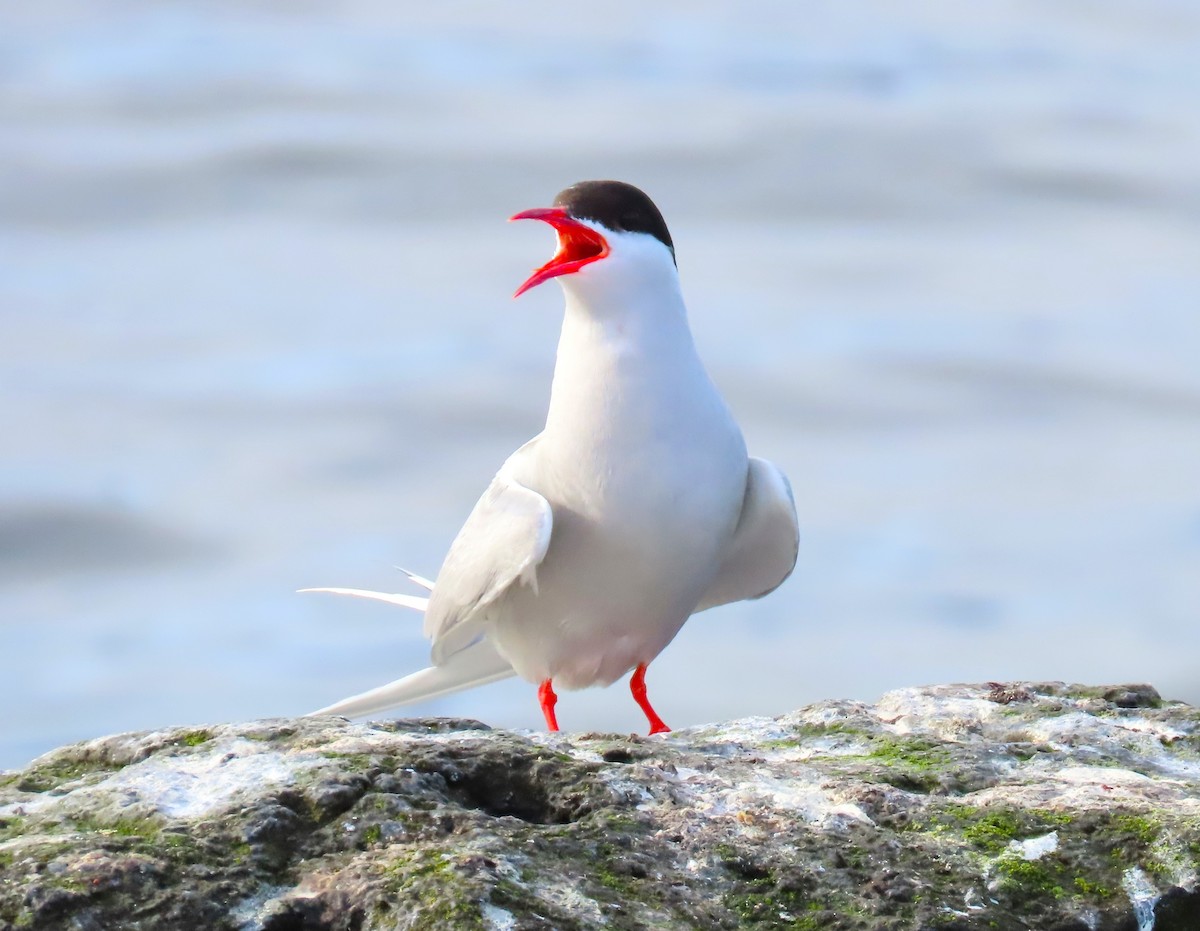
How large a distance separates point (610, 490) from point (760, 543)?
0.75m

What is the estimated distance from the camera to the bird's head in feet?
15.8

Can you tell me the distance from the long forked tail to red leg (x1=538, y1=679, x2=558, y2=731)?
36 centimetres

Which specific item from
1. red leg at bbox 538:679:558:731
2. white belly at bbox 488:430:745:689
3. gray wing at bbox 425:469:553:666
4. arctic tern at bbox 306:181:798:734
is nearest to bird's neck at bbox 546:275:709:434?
arctic tern at bbox 306:181:798:734

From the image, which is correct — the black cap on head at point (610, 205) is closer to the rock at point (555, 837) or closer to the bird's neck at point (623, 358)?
the bird's neck at point (623, 358)

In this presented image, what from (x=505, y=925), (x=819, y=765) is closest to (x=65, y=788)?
(x=505, y=925)

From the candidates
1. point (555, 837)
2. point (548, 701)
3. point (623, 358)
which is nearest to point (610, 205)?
point (623, 358)

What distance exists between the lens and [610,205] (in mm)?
4840

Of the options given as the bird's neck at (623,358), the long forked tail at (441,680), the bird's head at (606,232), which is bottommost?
the long forked tail at (441,680)

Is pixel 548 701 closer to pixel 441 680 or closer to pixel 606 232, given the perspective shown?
pixel 441 680

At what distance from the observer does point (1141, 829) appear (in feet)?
9.24

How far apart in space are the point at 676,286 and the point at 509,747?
92.6 inches

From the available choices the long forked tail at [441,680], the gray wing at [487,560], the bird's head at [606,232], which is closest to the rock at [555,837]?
the gray wing at [487,560]

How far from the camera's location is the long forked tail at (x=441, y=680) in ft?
18.0

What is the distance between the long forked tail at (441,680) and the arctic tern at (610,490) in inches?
15.5
